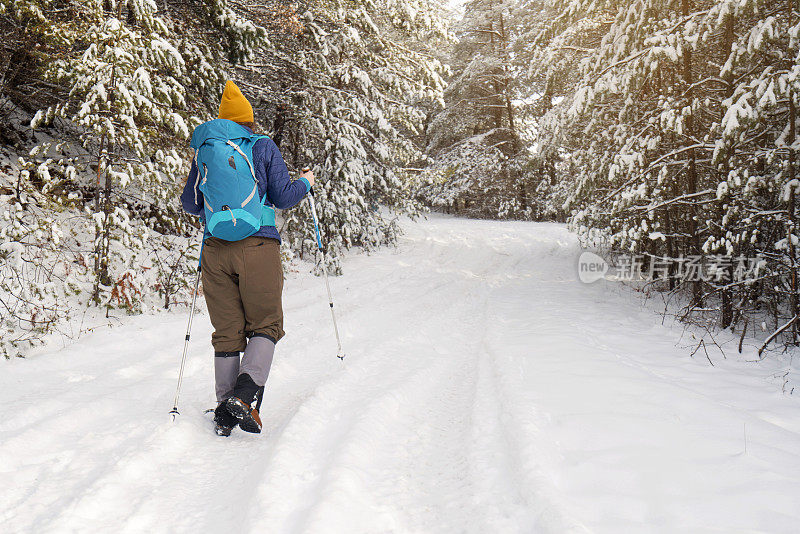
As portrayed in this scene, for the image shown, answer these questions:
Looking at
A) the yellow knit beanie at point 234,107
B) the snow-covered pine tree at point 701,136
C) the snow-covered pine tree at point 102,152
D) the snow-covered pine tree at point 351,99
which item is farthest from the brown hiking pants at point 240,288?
the snow-covered pine tree at point 351,99

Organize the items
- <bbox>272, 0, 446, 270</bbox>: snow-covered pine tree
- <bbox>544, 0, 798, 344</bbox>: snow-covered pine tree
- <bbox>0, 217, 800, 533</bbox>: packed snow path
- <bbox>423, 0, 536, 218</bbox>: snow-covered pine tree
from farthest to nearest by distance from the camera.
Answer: <bbox>423, 0, 536, 218</bbox>: snow-covered pine tree → <bbox>272, 0, 446, 270</bbox>: snow-covered pine tree → <bbox>544, 0, 798, 344</bbox>: snow-covered pine tree → <bbox>0, 217, 800, 533</bbox>: packed snow path

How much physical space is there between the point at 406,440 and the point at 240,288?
1.38 meters

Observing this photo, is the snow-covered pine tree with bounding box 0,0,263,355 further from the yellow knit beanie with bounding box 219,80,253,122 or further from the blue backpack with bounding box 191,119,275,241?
the blue backpack with bounding box 191,119,275,241

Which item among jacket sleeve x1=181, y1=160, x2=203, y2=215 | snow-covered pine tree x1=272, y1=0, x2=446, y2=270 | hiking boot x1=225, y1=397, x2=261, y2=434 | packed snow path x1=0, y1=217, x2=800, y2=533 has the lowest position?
packed snow path x1=0, y1=217, x2=800, y2=533

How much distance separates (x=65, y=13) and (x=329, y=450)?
5729 mm

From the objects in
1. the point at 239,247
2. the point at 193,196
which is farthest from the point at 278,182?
the point at 193,196

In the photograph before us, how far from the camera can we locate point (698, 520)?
2.03 m

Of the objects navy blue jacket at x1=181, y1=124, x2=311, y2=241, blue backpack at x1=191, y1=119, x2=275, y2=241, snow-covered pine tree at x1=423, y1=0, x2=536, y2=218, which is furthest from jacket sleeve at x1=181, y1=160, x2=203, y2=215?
snow-covered pine tree at x1=423, y1=0, x2=536, y2=218

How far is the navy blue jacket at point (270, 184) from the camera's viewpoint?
3.02m

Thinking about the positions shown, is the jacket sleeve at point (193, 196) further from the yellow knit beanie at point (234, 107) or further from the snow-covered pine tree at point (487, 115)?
the snow-covered pine tree at point (487, 115)

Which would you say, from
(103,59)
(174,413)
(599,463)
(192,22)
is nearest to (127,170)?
(103,59)

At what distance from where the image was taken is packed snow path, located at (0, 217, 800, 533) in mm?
2094

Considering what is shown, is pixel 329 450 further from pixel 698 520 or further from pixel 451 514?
pixel 698 520

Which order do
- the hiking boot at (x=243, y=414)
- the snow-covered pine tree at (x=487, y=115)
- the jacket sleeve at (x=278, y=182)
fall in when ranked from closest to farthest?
the hiking boot at (x=243, y=414) → the jacket sleeve at (x=278, y=182) → the snow-covered pine tree at (x=487, y=115)
